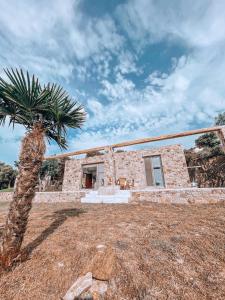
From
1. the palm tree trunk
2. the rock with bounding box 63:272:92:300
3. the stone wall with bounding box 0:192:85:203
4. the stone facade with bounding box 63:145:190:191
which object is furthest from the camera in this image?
the stone facade with bounding box 63:145:190:191

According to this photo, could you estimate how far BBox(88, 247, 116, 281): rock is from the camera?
80.3 inches

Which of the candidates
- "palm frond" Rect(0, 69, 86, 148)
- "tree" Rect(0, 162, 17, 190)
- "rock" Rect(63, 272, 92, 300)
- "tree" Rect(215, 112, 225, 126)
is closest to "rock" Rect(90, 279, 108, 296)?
"rock" Rect(63, 272, 92, 300)

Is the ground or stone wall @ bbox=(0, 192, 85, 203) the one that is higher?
stone wall @ bbox=(0, 192, 85, 203)

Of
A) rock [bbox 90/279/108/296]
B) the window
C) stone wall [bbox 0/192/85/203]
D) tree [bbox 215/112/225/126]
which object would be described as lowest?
rock [bbox 90/279/108/296]

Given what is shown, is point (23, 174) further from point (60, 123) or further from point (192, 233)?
point (192, 233)

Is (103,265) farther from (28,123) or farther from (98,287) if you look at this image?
(28,123)

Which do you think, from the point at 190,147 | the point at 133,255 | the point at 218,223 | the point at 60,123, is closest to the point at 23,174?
the point at 60,123

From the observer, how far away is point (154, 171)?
1251 cm

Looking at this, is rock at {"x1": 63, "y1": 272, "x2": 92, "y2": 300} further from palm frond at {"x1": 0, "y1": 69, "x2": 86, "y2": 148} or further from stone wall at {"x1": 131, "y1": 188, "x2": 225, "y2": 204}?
stone wall at {"x1": 131, "y1": 188, "x2": 225, "y2": 204}

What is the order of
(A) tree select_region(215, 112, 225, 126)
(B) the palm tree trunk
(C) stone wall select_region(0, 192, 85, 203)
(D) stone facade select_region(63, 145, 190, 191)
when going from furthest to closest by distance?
(A) tree select_region(215, 112, 225, 126), (D) stone facade select_region(63, 145, 190, 191), (C) stone wall select_region(0, 192, 85, 203), (B) the palm tree trunk

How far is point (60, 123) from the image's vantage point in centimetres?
363

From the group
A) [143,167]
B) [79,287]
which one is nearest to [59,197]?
[143,167]

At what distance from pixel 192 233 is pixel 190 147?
15.5 metres

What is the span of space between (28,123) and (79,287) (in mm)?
2953
